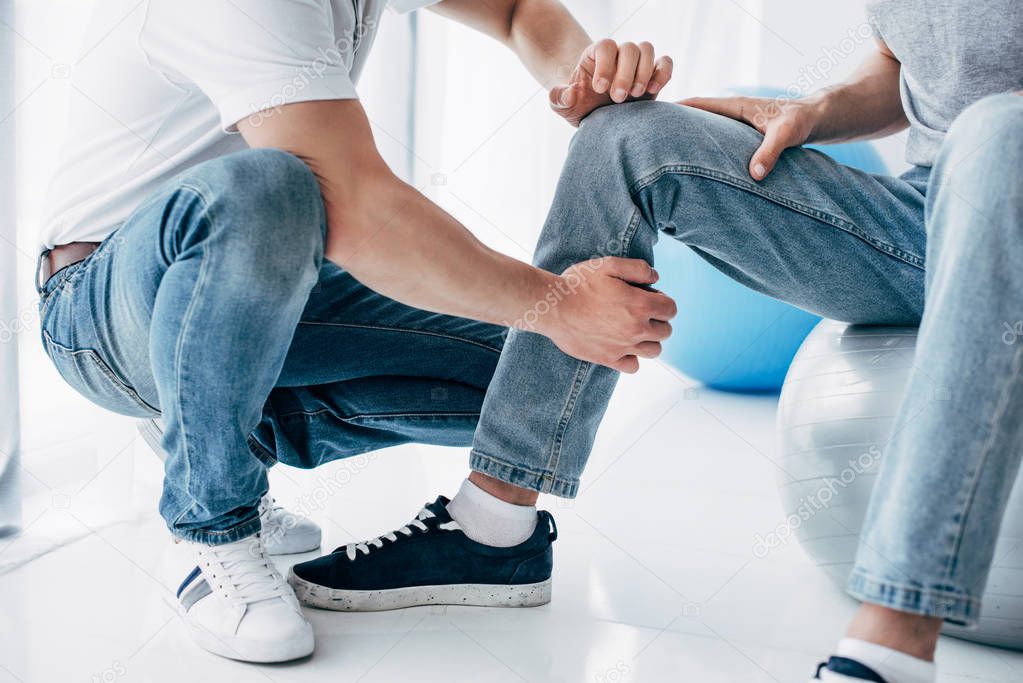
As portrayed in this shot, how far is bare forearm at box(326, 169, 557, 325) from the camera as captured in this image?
3.33 ft

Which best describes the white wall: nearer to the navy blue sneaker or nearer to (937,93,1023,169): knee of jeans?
the navy blue sneaker

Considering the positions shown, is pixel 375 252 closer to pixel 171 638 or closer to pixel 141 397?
pixel 141 397

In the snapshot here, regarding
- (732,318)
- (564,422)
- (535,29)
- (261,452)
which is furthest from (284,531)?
(732,318)

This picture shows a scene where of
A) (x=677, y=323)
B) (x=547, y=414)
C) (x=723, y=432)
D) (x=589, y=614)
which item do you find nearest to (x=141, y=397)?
(x=547, y=414)

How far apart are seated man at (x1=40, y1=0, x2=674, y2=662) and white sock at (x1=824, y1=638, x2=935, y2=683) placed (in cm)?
42

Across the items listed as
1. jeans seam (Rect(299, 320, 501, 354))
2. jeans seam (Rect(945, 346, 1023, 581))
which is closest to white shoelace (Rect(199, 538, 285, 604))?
jeans seam (Rect(299, 320, 501, 354))

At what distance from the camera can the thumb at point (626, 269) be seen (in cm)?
105

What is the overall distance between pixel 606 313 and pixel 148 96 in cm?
63

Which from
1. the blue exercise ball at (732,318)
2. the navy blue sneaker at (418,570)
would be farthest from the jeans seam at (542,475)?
the blue exercise ball at (732,318)

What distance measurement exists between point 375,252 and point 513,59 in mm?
2926

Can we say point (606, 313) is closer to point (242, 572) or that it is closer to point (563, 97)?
point (563, 97)

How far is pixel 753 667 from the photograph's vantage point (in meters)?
1.06

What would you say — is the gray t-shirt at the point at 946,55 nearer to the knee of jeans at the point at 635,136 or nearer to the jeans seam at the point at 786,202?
the jeans seam at the point at 786,202

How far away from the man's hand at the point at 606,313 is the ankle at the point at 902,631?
1.26 feet
